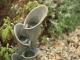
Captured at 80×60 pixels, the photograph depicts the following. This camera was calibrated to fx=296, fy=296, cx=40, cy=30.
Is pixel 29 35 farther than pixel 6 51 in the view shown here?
No

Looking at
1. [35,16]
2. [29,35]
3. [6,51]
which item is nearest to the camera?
[29,35]

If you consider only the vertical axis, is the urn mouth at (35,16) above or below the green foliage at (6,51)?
above

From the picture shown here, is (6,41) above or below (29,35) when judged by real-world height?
below

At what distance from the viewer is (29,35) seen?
3.70m

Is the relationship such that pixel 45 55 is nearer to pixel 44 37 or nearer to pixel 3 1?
pixel 44 37

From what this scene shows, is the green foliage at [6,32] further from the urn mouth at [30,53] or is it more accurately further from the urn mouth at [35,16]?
the urn mouth at [30,53]

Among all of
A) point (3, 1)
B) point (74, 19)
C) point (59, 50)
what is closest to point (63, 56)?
point (59, 50)

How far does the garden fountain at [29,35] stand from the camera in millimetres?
A: 3641

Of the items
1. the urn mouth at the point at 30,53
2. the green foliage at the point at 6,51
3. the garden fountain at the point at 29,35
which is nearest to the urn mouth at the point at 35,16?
the garden fountain at the point at 29,35

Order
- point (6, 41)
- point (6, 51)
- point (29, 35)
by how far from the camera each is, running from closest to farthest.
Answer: point (29, 35)
point (6, 51)
point (6, 41)

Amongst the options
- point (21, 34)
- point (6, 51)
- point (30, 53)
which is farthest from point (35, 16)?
point (6, 51)

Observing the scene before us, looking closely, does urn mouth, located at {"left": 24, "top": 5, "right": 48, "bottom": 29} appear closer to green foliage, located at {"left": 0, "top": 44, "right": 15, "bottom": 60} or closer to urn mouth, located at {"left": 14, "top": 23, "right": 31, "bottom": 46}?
urn mouth, located at {"left": 14, "top": 23, "right": 31, "bottom": 46}

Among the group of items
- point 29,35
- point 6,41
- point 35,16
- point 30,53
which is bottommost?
point 30,53

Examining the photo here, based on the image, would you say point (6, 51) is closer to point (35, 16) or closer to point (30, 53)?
point (30, 53)
